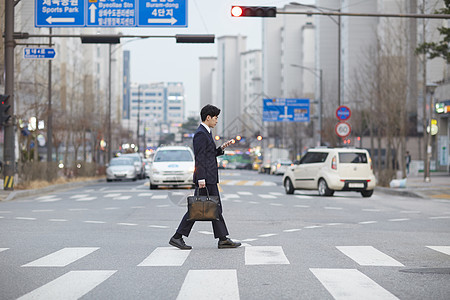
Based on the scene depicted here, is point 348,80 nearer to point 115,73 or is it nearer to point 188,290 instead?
point 115,73

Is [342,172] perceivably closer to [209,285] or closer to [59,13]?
[59,13]

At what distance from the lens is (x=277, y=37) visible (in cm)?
14550

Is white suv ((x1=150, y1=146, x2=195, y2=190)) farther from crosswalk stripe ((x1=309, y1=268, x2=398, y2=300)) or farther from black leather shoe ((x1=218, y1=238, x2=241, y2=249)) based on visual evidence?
crosswalk stripe ((x1=309, y1=268, x2=398, y2=300))

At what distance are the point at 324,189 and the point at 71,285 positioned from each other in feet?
66.7

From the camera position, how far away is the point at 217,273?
8367mm

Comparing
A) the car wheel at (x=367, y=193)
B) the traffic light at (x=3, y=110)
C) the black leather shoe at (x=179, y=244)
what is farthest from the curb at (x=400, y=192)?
the black leather shoe at (x=179, y=244)

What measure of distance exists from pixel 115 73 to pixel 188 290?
404 feet

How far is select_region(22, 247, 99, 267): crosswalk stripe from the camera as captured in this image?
9.19 m

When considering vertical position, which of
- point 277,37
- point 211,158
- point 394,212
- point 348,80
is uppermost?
point 277,37

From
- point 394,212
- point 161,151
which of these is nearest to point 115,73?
point 161,151

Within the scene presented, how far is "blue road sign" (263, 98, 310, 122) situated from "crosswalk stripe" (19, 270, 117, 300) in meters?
55.8

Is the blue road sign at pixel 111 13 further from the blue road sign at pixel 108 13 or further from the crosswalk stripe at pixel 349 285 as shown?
the crosswalk stripe at pixel 349 285

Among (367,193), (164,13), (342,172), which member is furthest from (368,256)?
(164,13)

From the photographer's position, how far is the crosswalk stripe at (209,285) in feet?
22.6
